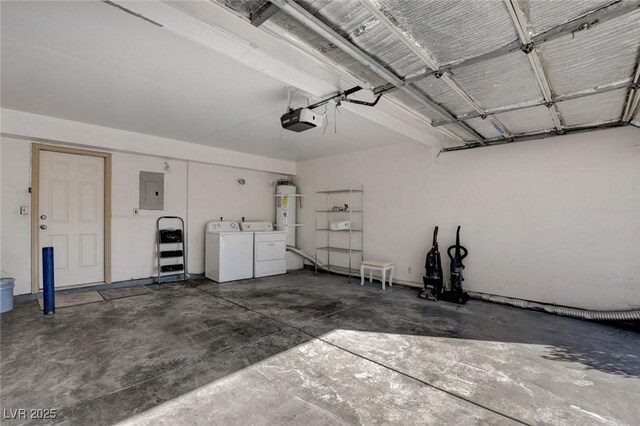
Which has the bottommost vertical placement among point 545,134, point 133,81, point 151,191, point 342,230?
point 342,230

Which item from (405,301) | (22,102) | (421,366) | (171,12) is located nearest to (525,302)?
(405,301)

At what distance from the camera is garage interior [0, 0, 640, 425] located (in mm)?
1895

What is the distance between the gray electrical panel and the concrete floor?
201 centimetres

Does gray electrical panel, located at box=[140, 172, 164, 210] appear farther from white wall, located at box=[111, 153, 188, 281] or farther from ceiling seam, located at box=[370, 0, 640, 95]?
ceiling seam, located at box=[370, 0, 640, 95]

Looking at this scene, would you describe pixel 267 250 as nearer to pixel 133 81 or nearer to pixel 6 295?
pixel 6 295

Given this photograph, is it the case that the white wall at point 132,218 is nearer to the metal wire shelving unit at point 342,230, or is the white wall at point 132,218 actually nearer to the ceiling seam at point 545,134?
the metal wire shelving unit at point 342,230

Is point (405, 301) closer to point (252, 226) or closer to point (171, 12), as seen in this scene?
point (252, 226)

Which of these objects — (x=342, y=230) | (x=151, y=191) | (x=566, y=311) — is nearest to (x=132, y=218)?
(x=151, y=191)

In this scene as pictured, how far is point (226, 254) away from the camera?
5.60 meters

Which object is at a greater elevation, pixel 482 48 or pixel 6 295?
pixel 482 48

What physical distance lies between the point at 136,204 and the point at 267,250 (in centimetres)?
259

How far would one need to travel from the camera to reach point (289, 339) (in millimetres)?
2949

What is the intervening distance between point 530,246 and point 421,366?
Result: 9.50 feet

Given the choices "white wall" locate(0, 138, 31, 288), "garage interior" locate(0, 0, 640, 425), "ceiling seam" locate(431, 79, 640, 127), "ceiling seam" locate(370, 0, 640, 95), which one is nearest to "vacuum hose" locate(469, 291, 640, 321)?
"garage interior" locate(0, 0, 640, 425)
